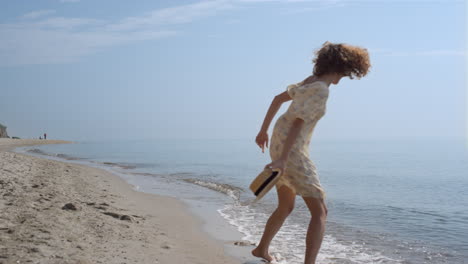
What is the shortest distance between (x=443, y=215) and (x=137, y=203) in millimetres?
6128

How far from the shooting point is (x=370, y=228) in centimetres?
760

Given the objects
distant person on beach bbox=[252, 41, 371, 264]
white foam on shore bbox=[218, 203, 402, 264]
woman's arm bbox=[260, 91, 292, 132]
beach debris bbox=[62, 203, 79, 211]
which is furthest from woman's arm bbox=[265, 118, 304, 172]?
beach debris bbox=[62, 203, 79, 211]

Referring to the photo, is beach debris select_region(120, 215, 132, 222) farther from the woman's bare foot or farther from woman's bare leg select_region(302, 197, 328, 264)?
woman's bare leg select_region(302, 197, 328, 264)

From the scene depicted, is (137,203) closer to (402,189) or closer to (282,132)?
(282,132)

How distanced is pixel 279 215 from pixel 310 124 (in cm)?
95

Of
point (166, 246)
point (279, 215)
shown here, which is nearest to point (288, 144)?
point (279, 215)

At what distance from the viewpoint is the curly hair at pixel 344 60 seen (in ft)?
11.7

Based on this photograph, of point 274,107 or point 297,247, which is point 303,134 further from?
point 297,247

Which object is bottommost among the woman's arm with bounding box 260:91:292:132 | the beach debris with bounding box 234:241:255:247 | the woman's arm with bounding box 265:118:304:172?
the beach debris with bounding box 234:241:255:247

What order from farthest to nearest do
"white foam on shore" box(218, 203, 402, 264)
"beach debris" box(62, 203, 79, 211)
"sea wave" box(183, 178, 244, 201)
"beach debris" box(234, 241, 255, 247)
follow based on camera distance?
"sea wave" box(183, 178, 244, 201)
"beach debris" box(62, 203, 79, 211)
"beach debris" box(234, 241, 255, 247)
"white foam on shore" box(218, 203, 402, 264)

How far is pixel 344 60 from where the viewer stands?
3.56 meters

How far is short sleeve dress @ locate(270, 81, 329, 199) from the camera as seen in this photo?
3525mm

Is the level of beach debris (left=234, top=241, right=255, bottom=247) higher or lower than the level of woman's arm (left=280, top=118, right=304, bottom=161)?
lower

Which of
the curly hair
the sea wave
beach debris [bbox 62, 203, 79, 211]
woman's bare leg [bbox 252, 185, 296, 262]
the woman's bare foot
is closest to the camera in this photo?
the curly hair
